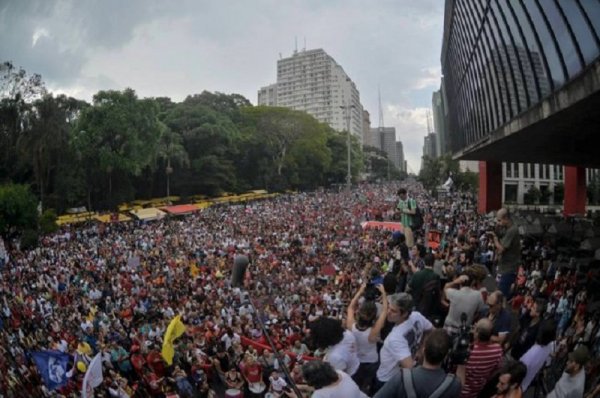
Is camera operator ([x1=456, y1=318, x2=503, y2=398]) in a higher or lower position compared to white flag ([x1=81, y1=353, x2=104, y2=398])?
higher

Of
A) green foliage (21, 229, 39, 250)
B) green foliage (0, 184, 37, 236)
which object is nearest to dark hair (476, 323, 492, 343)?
green foliage (21, 229, 39, 250)

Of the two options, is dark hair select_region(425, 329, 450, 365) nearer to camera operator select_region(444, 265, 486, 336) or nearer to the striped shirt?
the striped shirt

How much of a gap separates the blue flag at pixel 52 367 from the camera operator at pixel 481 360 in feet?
23.5

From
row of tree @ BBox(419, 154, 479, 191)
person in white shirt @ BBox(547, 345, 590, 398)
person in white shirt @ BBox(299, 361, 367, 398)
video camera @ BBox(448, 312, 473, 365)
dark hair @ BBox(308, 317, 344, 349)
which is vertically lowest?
person in white shirt @ BBox(547, 345, 590, 398)

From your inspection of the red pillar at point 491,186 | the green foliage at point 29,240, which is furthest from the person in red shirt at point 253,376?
the red pillar at point 491,186

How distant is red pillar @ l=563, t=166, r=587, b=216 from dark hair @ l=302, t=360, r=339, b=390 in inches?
1110

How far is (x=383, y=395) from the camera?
294 cm

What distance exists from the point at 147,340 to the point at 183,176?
143 feet

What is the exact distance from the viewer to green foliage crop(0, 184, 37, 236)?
29422mm

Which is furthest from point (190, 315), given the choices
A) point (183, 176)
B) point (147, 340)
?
point (183, 176)

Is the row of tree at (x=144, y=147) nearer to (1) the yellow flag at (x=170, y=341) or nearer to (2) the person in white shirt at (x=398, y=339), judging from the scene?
(1) the yellow flag at (x=170, y=341)

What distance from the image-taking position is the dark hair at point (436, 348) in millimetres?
2996

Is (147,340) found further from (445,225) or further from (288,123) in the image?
(288,123)

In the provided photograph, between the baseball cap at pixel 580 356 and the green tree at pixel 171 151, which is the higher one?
the green tree at pixel 171 151
